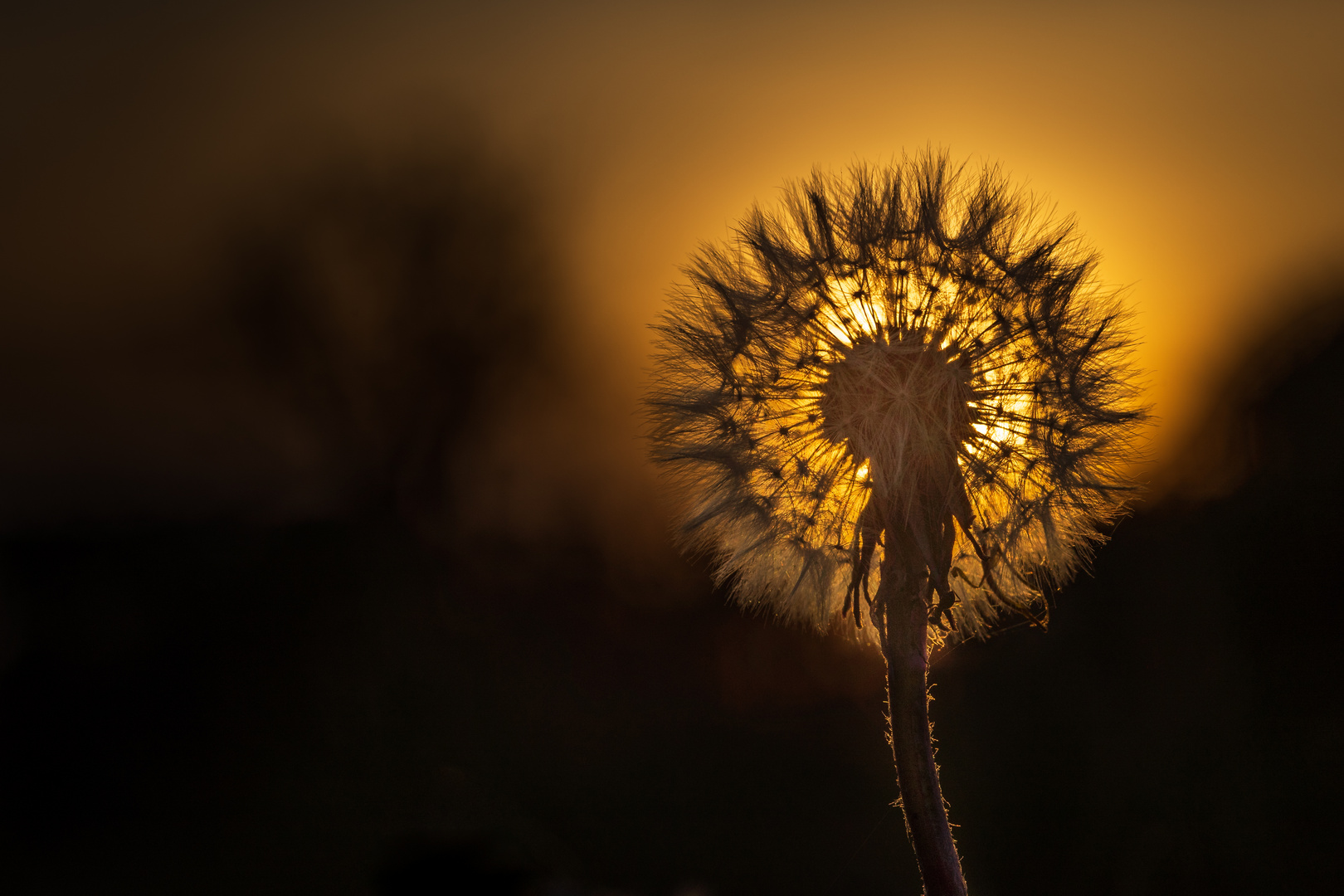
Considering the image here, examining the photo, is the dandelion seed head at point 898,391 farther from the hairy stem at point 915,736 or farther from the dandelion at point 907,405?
the hairy stem at point 915,736

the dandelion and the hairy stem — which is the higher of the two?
the dandelion

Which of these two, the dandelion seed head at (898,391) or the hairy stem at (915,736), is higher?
the dandelion seed head at (898,391)

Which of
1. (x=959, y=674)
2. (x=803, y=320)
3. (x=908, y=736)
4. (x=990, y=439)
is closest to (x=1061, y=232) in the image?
(x=990, y=439)

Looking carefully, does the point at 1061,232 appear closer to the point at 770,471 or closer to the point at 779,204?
the point at 779,204

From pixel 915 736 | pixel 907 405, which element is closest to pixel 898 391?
pixel 907 405

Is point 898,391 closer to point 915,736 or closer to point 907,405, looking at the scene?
point 907,405

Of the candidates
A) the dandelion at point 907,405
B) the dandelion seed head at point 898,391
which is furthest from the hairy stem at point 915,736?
the dandelion seed head at point 898,391

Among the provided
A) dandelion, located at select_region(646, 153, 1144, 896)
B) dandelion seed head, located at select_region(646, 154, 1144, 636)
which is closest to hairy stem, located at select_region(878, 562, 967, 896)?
dandelion, located at select_region(646, 153, 1144, 896)

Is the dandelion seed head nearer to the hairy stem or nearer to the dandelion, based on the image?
the dandelion
